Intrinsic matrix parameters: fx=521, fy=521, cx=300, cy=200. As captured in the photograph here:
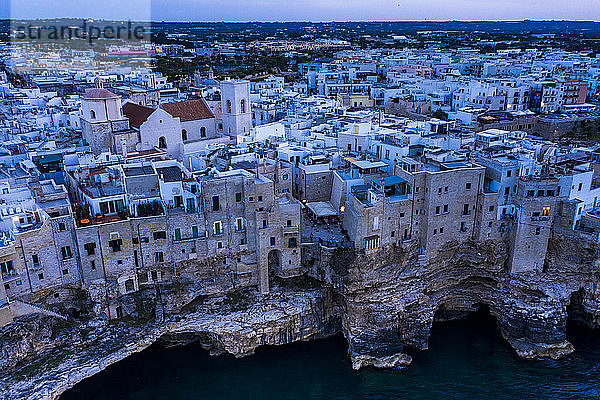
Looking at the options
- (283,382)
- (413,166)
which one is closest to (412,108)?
(413,166)

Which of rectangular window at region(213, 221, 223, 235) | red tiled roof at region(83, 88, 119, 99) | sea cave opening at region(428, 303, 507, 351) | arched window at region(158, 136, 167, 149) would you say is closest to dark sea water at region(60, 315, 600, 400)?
sea cave opening at region(428, 303, 507, 351)

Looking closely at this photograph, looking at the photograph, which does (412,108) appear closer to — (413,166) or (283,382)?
(413,166)

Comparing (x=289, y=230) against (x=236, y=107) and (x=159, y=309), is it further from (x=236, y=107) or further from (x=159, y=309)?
(x=236, y=107)

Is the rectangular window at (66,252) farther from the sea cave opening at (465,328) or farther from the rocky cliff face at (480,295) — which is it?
the sea cave opening at (465,328)

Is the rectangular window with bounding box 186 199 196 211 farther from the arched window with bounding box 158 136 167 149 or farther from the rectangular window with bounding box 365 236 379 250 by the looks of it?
the arched window with bounding box 158 136 167 149

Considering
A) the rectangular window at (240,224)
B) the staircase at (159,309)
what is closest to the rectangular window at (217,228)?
the rectangular window at (240,224)

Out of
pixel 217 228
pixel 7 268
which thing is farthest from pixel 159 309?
pixel 7 268
